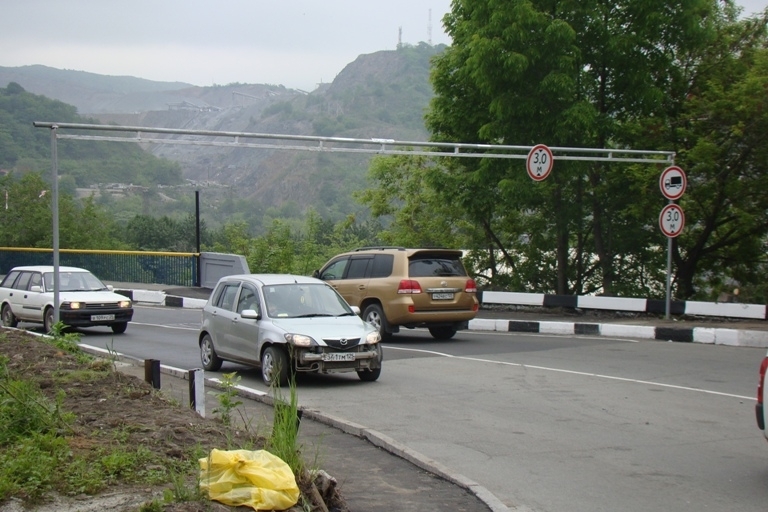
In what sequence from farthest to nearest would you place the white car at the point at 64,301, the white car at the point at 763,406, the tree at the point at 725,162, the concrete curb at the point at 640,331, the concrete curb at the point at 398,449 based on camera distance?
1. the tree at the point at 725,162
2. the white car at the point at 64,301
3. the concrete curb at the point at 640,331
4. the white car at the point at 763,406
5. the concrete curb at the point at 398,449

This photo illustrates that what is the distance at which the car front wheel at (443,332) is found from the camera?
2008cm

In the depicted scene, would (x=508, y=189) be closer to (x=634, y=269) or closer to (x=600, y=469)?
(x=634, y=269)

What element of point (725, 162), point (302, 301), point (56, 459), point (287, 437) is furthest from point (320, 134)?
point (56, 459)

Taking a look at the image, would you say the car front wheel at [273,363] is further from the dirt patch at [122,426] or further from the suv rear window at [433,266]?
the suv rear window at [433,266]

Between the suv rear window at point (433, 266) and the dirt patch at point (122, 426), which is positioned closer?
the dirt patch at point (122, 426)

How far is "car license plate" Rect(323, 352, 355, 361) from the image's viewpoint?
1278 cm

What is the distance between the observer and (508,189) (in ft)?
85.8

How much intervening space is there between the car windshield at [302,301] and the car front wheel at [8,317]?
423 inches

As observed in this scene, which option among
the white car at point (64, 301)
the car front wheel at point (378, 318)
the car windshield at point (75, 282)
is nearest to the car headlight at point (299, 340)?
the car front wheel at point (378, 318)

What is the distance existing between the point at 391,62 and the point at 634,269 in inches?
6137

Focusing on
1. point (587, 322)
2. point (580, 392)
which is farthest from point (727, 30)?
point (580, 392)

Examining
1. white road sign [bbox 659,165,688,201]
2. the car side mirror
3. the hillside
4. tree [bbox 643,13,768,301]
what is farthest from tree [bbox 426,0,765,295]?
the hillside

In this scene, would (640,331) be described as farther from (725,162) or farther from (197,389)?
(197,389)

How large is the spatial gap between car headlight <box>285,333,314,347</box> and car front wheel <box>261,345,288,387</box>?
0.28 m
